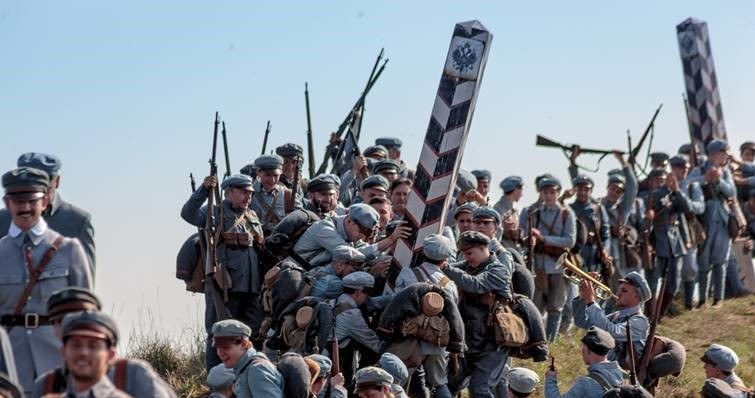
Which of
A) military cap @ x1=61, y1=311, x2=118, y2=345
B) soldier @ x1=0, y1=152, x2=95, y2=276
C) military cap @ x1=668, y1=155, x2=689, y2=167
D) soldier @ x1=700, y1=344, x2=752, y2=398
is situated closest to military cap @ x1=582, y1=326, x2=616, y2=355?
soldier @ x1=700, y1=344, x2=752, y2=398

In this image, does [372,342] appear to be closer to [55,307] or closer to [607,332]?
[607,332]

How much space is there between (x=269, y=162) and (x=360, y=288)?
Answer: 7.13ft

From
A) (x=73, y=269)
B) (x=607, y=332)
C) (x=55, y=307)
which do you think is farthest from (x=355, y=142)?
(x=55, y=307)

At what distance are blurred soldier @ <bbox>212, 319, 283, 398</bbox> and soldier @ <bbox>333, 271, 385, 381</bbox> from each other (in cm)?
193

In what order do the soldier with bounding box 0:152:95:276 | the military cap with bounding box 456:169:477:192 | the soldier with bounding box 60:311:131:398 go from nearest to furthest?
the soldier with bounding box 60:311:131:398
the soldier with bounding box 0:152:95:276
the military cap with bounding box 456:169:477:192

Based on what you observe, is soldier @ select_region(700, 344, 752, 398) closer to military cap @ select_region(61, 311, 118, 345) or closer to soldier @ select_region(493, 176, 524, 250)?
soldier @ select_region(493, 176, 524, 250)

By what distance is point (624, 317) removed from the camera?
48.3ft

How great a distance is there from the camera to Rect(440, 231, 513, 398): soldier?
14859 mm

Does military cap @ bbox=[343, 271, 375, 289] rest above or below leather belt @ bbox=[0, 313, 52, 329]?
below

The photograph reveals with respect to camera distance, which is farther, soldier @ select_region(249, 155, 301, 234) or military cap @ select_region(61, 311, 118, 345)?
soldier @ select_region(249, 155, 301, 234)

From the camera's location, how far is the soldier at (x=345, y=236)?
49.2 ft

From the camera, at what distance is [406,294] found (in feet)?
47.2

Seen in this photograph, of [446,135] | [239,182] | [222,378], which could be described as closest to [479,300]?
[446,135]

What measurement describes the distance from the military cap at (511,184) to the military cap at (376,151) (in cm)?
126
